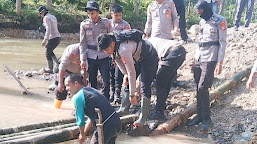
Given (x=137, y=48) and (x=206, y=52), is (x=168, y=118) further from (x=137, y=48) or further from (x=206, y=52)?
(x=137, y=48)

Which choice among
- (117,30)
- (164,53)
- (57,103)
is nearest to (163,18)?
(117,30)

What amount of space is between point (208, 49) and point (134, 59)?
125 cm

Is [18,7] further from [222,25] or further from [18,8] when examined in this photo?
[222,25]

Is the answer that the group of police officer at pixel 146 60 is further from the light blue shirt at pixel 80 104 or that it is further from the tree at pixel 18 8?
the tree at pixel 18 8

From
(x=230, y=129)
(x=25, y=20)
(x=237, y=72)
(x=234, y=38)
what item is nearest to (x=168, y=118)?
(x=230, y=129)

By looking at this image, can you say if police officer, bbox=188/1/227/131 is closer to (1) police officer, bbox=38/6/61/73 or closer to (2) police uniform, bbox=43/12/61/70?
(1) police officer, bbox=38/6/61/73

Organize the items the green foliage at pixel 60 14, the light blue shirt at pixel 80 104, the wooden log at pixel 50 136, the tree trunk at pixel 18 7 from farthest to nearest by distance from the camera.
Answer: the green foliage at pixel 60 14 → the tree trunk at pixel 18 7 → the wooden log at pixel 50 136 → the light blue shirt at pixel 80 104

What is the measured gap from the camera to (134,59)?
192 inches

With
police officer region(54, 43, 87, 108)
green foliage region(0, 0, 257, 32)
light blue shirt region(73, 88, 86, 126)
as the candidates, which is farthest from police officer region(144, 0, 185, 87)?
green foliage region(0, 0, 257, 32)

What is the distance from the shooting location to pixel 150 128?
5254 mm

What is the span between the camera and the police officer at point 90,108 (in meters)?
3.58

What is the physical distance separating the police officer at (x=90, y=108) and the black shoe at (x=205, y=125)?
1.98m

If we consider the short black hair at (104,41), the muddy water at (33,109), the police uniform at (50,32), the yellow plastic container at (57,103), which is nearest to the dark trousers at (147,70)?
the muddy water at (33,109)

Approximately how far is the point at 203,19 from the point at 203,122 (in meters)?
1.68
